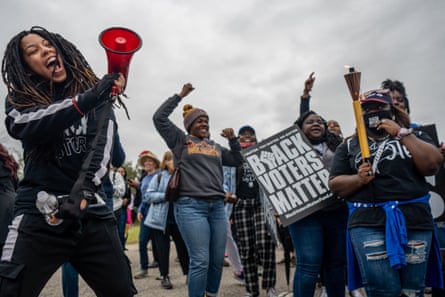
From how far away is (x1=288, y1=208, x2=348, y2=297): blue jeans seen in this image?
10.5 feet

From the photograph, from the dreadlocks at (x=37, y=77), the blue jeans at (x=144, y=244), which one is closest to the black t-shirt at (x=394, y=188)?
the dreadlocks at (x=37, y=77)

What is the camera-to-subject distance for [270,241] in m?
4.60

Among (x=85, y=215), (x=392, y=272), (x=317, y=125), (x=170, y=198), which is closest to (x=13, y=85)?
(x=85, y=215)

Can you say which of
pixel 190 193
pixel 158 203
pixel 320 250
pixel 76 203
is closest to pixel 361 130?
pixel 320 250

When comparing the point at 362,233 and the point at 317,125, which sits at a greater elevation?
the point at 317,125

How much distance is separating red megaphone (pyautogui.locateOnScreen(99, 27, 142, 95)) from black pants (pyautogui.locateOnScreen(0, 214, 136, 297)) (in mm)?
728

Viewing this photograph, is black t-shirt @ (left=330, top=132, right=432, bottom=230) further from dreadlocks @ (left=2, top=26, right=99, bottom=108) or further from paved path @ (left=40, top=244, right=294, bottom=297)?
paved path @ (left=40, top=244, right=294, bottom=297)

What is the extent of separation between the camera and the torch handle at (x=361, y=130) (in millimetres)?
2605

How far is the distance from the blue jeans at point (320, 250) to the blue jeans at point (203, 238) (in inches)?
29.0

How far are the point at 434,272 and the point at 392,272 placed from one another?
0.46 meters

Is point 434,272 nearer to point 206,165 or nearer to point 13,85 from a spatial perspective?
point 206,165

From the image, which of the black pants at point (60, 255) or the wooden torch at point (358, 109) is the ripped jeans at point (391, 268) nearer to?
the wooden torch at point (358, 109)

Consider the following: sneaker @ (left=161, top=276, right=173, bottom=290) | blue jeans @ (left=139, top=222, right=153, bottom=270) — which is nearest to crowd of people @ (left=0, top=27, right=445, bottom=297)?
sneaker @ (left=161, top=276, right=173, bottom=290)

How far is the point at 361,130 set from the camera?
2611 mm
